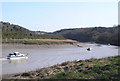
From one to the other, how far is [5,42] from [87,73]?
155 feet

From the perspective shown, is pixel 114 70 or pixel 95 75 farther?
pixel 114 70

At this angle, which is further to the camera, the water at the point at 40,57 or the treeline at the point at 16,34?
the treeline at the point at 16,34

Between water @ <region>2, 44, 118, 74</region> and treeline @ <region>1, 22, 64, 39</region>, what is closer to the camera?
water @ <region>2, 44, 118, 74</region>

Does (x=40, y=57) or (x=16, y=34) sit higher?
(x=16, y=34)

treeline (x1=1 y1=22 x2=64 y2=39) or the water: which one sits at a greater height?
treeline (x1=1 y1=22 x2=64 y2=39)

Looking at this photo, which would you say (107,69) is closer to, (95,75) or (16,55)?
(95,75)

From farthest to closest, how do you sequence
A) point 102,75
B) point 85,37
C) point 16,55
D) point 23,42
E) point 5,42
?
point 85,37
point 23,42
point 5,42
point 16,55
point 102,75

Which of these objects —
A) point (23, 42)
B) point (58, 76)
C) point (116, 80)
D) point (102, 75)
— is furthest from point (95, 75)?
point (23, 42)

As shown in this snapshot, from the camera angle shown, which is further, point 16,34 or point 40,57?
point 16,34

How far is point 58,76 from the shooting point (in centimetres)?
1206

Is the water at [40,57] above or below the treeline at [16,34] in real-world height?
below

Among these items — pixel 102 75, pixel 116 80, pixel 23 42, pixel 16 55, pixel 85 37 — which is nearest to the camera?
pixel 116 80

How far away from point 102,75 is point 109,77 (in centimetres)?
61

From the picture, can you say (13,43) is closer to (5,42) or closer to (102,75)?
(5,42)
